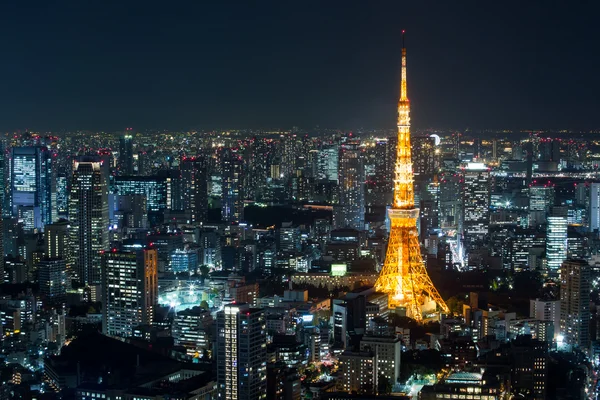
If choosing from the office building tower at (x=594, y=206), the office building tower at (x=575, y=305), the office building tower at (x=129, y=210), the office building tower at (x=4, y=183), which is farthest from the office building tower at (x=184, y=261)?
the office building tower at (x=594, y=206)

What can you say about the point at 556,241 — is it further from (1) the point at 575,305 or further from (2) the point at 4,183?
(2) the point at 4,183

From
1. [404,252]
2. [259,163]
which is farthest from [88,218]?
[259,163]

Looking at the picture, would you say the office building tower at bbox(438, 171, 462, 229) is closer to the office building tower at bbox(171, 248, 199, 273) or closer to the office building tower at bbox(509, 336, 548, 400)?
the office building tower at bbox(171, 248, 199, 273)

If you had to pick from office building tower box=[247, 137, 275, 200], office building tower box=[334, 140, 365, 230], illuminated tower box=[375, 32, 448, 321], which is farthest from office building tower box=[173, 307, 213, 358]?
office building tower box=[247, 137, 275, 200]

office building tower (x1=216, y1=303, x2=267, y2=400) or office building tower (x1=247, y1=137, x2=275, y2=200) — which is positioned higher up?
office building tower (x1=247, y1=137, x2=275, y2=200)

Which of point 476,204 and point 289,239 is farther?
point 476,204

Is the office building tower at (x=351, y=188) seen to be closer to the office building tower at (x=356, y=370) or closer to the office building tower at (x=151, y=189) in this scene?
A: the office building tower at (x=151, y=189)

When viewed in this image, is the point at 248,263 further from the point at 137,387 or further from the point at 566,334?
the point at 137,387
